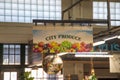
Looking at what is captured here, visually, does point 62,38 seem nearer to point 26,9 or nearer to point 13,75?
point 26,9

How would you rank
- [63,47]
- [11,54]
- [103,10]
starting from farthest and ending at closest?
1. [103,10]
2. [11,54]
3. [63,47]

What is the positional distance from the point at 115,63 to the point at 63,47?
3.18m

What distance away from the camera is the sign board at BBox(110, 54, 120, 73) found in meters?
11.5

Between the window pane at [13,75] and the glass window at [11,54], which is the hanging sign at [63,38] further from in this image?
the window pane at [13,75]

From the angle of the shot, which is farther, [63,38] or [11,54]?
[11,54]

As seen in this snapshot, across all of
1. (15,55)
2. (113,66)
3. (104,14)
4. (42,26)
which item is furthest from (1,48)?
(42,26)

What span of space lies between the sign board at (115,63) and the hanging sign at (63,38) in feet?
8.36

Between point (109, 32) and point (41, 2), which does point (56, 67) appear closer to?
point (109, 32)

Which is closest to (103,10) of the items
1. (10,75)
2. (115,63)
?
(10,75)

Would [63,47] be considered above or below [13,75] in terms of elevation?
above

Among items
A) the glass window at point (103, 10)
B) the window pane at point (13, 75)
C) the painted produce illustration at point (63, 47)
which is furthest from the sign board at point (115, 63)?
the window pane at point (13, 75)

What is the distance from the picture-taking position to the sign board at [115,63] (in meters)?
11.5

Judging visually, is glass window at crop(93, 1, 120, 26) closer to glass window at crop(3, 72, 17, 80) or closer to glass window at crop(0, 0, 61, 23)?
glass window at crop(0, 0, 61, 23)

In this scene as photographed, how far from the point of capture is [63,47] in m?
9.05
